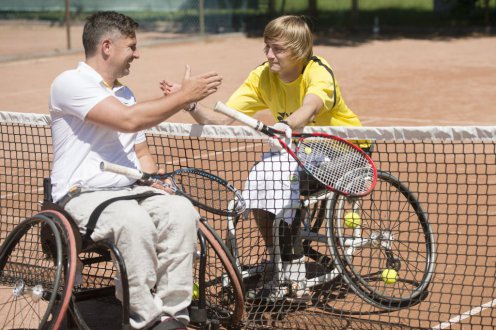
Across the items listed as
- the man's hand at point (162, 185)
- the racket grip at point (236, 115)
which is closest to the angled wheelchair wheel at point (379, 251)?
the racket grip at point (236, 115)

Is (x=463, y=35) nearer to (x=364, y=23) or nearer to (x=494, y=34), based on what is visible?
(x=494, y=34)

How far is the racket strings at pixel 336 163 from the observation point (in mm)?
4590

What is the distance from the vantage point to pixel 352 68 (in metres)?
17.9

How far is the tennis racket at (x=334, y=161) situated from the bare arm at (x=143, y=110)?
1.16 feet

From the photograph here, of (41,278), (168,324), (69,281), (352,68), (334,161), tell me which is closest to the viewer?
(69,281)

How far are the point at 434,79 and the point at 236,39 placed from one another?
9.67 metres

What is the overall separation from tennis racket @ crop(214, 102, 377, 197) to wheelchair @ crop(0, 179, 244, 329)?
650mm

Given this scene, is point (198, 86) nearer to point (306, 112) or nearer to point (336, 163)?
point (306, 112)

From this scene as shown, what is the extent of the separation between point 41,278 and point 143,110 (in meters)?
1.54

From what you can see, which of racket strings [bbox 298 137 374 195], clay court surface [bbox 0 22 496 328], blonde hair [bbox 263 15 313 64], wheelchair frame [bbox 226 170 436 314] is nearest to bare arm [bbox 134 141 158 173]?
wheelchair frame [bbox 226 170 436 314]

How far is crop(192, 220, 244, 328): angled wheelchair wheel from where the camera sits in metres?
4.34

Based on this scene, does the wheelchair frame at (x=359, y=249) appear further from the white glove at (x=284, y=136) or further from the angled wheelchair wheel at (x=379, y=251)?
the white glove at (x=284, y=136)

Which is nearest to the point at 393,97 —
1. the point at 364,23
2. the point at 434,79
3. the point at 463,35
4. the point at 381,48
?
the point at 434,79

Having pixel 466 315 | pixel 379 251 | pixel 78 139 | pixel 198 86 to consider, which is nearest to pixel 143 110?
pixel 198 86
